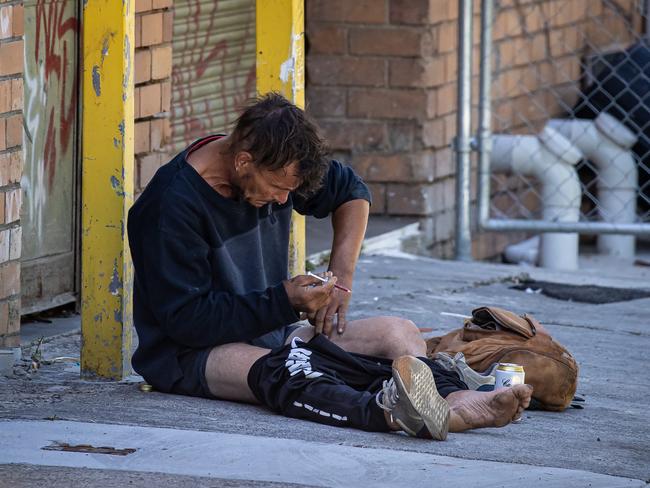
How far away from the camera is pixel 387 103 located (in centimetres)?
813

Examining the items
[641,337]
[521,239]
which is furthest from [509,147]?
[641,337]

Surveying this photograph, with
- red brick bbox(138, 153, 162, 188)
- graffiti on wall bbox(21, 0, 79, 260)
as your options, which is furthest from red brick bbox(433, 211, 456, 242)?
graffiti on wall bbox(21, 0, 79, 260)

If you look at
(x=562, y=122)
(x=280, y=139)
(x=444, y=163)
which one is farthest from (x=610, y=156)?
(x=280, y=139)

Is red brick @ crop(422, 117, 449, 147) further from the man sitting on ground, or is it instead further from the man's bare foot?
the man's bare foot

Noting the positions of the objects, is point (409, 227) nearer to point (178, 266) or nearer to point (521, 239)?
point (521, 239)

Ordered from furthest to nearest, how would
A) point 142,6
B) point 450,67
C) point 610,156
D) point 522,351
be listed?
1. point 610,156
2. point 450,67
3. point 142,6
4. point 522,351

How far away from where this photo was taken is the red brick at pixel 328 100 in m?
8.14

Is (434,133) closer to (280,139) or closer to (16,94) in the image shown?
(16,94)

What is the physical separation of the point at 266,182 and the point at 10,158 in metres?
1.12

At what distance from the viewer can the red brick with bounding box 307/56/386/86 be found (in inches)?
319

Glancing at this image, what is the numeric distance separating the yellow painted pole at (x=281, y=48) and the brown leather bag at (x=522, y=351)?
33.6 inches

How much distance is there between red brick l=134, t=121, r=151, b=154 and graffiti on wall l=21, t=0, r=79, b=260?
276 millimetres

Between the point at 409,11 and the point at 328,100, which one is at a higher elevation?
the point at 409,11

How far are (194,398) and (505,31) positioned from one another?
556cm
